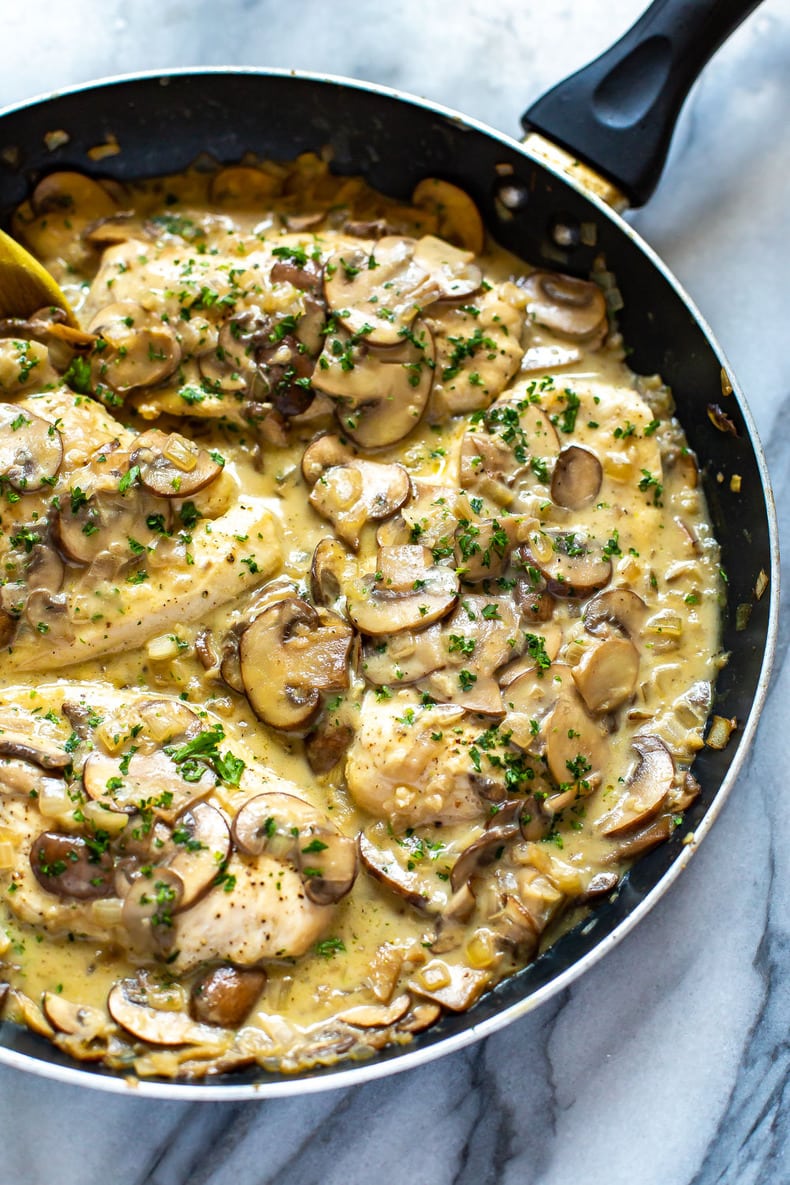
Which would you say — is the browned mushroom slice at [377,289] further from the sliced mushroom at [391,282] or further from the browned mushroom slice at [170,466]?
the browned mushroom slice at [170,466]

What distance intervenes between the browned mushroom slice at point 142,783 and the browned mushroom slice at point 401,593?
587 millimetres

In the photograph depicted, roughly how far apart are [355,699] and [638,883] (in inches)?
34.5

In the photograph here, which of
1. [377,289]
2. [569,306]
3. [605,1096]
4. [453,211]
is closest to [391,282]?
[377,289]

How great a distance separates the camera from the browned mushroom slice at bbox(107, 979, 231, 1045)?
2799mm

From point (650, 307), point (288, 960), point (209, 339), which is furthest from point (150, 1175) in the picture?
point (650, 307)

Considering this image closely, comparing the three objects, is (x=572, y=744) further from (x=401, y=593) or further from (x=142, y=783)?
(x=142, y=783)

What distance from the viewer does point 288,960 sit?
2932 mm

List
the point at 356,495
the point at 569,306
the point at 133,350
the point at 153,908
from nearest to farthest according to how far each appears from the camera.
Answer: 1. the point at 153,908
2. the point at 356,495
3. the point at 133,350
4. the point at 569,306

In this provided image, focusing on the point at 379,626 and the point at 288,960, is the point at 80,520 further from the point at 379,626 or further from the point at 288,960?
the point at 288,960

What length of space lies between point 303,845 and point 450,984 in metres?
0.51

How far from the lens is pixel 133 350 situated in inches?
134

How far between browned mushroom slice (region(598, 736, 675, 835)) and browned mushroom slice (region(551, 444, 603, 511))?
70 cm

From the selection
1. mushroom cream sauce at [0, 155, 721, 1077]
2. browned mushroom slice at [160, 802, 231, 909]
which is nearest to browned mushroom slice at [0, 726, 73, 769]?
mushroom cream sauce at [0, 155, 721, 1077]

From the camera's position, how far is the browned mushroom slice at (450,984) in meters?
2.89
